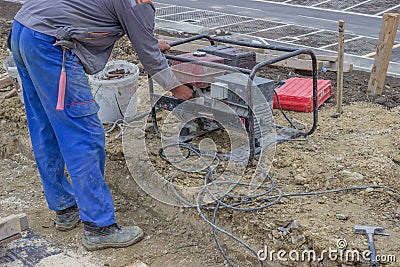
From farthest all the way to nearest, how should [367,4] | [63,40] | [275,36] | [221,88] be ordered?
[367,4] → [275,36] → [221,88] → [63,40]

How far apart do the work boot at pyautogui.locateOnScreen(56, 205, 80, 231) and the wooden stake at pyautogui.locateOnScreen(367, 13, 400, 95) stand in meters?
4.09

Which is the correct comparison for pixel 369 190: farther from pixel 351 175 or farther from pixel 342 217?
pixel 342 217

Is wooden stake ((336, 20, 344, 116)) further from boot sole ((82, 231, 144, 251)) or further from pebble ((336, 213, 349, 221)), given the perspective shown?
boot sole ((82, 231, 144, 251))

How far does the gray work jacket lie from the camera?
11.2ft

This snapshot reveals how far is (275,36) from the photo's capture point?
11.2 meters

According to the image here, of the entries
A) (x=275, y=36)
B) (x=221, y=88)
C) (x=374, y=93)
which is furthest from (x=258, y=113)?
(x=275, y=36)

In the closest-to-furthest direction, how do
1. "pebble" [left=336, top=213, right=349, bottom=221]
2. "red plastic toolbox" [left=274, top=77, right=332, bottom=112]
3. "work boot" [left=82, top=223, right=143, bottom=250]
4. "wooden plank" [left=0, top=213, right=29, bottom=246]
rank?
"wooden plank" [left=0, top=213, right=29, bottom=246], "pebble" [left=336, top=213, right=349, bottom=221], "work boot" [left=82, top=223, right=143, bottom=250], "red plastic toolbox" [left=274, top=77, right=332, bottom=112]

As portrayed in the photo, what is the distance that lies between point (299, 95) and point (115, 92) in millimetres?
2022

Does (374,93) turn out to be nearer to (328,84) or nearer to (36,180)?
(328,84)

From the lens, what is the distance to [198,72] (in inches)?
180

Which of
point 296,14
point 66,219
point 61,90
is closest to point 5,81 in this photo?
point 66,219

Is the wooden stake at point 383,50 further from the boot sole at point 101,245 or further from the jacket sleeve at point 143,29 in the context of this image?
the boot sole at point 101,245

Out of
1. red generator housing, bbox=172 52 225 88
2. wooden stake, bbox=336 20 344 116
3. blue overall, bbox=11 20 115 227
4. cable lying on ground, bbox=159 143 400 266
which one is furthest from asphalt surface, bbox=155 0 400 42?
blue overall, bbox=11 20 115 227

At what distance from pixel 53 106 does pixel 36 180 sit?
6.36 feet
